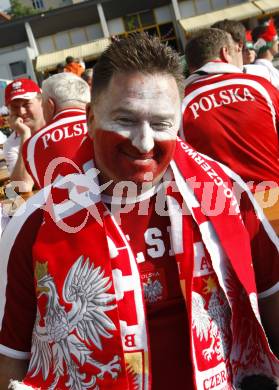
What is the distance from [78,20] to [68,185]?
31964mm

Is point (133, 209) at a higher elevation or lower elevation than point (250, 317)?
higher

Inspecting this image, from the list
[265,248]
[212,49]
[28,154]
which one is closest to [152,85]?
[265,248]

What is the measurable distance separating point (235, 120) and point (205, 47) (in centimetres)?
63

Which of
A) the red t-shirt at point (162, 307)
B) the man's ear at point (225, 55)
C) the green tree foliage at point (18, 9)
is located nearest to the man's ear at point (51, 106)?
the man's ear at point (225, 55)

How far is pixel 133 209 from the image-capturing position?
1.54 metres

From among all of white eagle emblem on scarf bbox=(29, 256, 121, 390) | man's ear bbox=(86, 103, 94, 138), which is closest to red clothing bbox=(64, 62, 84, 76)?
man's ear bbox=(86, 103, 94, 138)

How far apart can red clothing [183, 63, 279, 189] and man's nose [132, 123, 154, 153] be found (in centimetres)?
182

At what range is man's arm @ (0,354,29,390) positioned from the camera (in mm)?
1548

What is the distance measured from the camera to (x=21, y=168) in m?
4.46

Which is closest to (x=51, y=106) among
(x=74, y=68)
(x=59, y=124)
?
(x=59, y=124)

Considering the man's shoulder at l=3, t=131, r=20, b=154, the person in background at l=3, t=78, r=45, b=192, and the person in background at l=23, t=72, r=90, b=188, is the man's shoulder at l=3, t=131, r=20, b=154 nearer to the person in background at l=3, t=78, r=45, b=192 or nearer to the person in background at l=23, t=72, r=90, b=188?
the person in background at l=3, t=78, r=45, b=192

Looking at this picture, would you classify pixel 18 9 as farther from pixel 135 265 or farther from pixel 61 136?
pixel 135 265

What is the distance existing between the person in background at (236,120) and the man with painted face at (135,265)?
1647mm

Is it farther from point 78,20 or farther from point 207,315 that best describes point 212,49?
point 78,20
